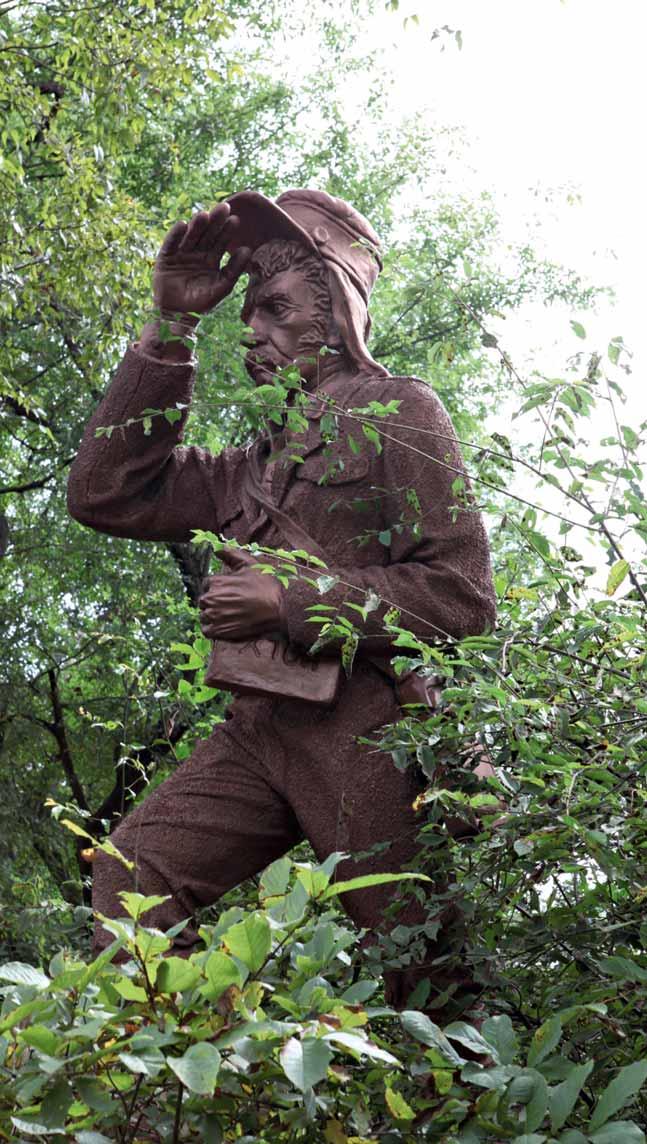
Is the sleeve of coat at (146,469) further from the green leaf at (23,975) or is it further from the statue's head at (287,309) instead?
the green leaf at (23,975)

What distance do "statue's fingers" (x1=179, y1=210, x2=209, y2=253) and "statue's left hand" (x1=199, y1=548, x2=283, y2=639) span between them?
0.79 meters

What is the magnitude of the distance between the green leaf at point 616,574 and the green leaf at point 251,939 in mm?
1200

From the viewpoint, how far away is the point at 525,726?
2941mm

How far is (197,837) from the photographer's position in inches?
132

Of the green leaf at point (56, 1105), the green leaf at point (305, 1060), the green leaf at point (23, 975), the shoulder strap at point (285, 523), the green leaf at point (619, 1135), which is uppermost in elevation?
the shoulder strap at point (285, 523)

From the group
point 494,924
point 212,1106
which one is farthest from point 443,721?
point 212,1106

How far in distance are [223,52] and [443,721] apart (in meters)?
12.1

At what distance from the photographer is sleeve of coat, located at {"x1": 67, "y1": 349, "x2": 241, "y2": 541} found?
3.66 metres

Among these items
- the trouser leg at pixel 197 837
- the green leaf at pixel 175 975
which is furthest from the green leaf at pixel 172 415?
the green leaf at pixel 175 975

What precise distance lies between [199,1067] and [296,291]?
7.36ft

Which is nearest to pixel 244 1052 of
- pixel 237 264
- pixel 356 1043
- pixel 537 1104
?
pixel 356 1043

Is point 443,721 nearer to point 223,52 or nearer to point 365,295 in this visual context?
point 365,295

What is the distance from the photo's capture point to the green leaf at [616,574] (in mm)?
2963

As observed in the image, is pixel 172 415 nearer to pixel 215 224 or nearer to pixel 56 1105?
pixel 215 224
